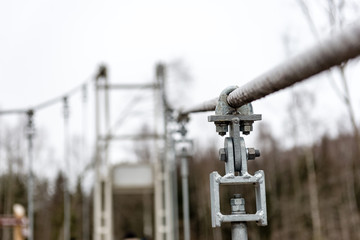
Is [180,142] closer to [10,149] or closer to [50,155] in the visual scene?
[10,149]

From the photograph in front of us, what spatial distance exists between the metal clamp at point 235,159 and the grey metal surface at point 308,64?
0.44 feet

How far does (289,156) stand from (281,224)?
4378 millimetres

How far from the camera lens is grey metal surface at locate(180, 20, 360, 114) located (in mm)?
1479

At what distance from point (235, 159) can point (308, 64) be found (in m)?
0.84

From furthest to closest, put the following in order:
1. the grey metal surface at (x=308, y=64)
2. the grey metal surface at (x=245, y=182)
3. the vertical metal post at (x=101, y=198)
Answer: the vertical metal post at (x=101, y=198) < the grey metal surface at (x=245, y=182) < the grey metal surface at (x=308, y=64)

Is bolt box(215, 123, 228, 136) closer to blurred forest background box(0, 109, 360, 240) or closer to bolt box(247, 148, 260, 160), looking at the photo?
bolt box(247, 148, 260, 160)

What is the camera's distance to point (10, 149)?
97.5 ft

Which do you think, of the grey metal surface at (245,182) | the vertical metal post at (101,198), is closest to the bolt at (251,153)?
the grey metal surface at (245,182)

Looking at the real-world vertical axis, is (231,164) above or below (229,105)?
below

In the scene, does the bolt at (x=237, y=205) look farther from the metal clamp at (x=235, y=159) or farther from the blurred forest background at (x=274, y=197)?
the blurred forest background at (x=274, y=197)

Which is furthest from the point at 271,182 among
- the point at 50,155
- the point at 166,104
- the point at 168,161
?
the point at 166,104

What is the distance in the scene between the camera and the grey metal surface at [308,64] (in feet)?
4.85

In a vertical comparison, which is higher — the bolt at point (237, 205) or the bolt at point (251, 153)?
the bolt at point (251, 153)

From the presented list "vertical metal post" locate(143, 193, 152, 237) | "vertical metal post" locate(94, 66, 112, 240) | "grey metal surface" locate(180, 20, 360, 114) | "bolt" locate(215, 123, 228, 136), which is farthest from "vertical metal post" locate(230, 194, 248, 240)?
"vertical metal post" locate(143, 193, 152, 237)
